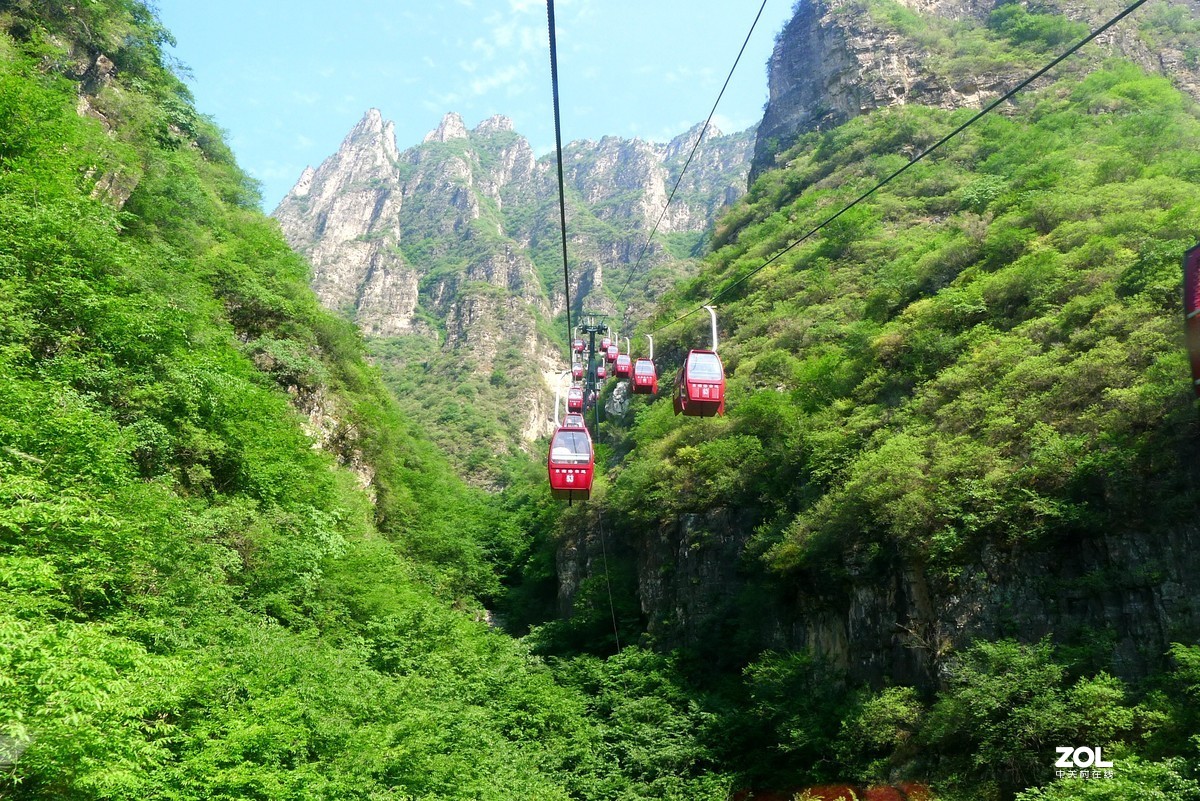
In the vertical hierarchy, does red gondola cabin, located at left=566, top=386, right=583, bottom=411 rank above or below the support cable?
above

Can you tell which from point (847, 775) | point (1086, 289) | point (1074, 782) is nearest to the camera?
point (1074, 782)

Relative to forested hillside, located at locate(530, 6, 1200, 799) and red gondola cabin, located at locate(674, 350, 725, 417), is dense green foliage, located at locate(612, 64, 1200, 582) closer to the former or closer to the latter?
forested hillside, located at locate(530, 6, 1200, 799)

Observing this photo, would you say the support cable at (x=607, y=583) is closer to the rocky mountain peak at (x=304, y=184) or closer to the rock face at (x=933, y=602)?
the rock face at (x=933, y=602)

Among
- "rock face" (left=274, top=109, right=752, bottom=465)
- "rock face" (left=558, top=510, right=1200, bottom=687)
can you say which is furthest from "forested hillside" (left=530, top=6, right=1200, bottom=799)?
"rock face" (left=274, top=109, right=752, bottom=465)

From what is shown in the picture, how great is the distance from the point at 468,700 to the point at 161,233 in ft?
50.9

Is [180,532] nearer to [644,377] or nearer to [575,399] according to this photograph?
[644,377]

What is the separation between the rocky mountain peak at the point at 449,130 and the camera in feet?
613

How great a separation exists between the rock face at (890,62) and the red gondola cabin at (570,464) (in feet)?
138

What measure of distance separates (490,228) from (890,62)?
97.9 m

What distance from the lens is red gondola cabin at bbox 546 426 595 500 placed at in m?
14.9

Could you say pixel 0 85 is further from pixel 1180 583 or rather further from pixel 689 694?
pixel 1180 583

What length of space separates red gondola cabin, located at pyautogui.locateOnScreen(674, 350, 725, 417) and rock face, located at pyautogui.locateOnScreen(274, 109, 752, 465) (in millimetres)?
69166

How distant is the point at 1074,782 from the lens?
29.8 feet

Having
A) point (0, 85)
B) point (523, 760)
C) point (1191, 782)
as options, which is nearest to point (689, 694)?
point (523, 760)
